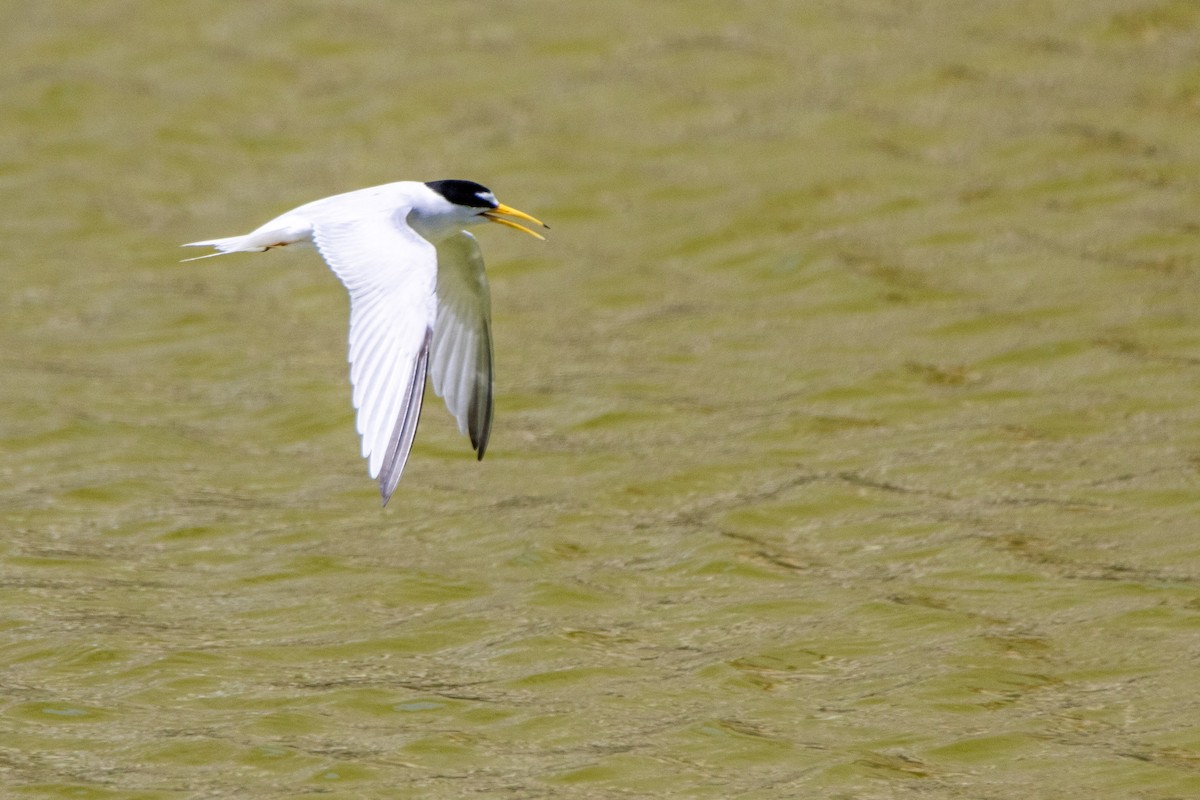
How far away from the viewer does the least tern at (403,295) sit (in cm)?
667

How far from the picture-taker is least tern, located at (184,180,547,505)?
6.67m

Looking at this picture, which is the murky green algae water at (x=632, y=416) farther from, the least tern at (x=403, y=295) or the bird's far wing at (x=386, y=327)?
the bird's far wing at (x=386, y=327)

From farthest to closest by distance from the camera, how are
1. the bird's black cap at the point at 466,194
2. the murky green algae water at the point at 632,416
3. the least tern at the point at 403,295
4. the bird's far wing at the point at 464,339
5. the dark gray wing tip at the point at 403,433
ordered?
the bird's far wing at the point at 464,339 < the bird's black cap at the point at 466,194 < the murky green algae water at the point at 632,416 < the least tern at the point at 403,295 < the dark gray wing tip at the point at 403,433

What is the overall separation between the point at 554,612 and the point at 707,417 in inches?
87.5

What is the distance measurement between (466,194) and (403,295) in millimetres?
1153

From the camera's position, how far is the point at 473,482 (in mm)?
9945

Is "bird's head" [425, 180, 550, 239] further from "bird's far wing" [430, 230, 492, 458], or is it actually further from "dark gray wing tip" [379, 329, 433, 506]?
"dark gray wing tip" [379, 329, 433, 506]

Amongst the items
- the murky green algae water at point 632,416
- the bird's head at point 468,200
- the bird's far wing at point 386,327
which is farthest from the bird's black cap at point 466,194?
the murky green algae water at point 632,416

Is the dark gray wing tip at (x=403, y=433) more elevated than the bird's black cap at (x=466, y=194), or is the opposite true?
the bird's black cap at (x=466, y=194)

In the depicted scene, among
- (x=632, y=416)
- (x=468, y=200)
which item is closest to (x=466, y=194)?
(x=468, y=200)

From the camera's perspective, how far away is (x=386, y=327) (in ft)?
22.5

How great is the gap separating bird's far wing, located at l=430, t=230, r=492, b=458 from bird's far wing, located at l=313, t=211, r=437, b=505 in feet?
2.77

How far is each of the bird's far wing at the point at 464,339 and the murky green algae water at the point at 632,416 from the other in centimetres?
80

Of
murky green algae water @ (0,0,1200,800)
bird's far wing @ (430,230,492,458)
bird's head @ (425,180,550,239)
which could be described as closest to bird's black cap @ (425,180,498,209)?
bird's head @ (425,180,550,239)
